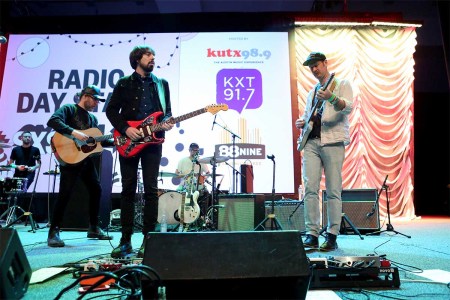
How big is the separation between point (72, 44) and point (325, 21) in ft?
16.1

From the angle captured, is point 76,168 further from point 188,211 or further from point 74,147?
→ point 188,211

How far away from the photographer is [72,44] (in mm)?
6848

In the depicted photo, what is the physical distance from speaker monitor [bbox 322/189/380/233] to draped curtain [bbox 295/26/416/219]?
1606 millimetres

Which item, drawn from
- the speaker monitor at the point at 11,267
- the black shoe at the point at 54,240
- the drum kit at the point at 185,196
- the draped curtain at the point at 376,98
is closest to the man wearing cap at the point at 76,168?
the black shoe at the point at 54,240

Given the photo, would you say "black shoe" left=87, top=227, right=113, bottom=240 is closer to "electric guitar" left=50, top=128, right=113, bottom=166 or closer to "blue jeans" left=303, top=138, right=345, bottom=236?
"electric guitar" left=50, top=128, right=113, bottom=166

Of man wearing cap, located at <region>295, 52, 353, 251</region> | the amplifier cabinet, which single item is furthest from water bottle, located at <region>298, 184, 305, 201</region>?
man wearing cap, located at <region>295, 52, 353, 251</region>

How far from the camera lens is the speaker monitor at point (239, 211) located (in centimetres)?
473

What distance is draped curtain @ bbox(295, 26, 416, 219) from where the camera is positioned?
6.82 metres

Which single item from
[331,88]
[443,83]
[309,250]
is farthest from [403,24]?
[309,250]

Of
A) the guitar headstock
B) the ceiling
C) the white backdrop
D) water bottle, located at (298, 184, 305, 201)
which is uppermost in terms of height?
the ceiling

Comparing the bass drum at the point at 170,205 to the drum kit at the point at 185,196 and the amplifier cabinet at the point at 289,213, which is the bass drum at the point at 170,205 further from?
the amplifier cabinet at the point at 289,213

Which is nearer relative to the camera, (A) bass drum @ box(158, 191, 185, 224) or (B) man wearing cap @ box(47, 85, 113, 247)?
(B) man wearing cap @ box(47, 85, 113, 247)

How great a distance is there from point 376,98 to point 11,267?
6.88 meters

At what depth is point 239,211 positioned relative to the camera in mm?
4871
